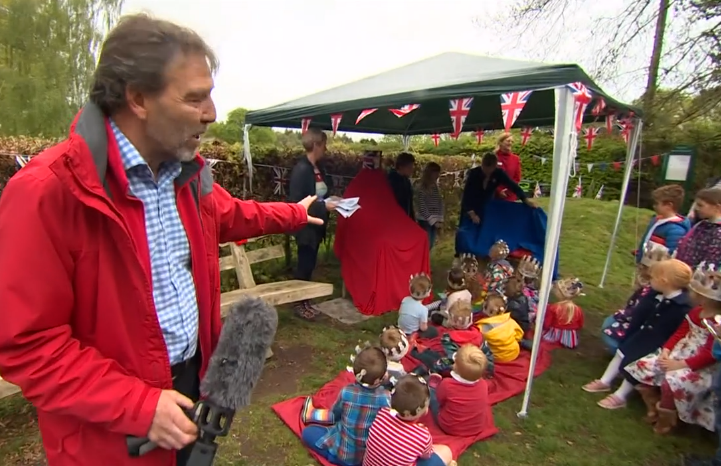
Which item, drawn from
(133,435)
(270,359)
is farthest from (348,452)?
(133,435)

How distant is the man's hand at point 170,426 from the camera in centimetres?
103

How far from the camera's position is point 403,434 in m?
2.47

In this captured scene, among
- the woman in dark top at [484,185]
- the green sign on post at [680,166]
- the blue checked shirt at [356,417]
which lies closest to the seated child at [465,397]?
the blue checked shirt at [356,417]

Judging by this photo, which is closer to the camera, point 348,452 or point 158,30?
point 158,30

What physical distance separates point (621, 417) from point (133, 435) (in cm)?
360

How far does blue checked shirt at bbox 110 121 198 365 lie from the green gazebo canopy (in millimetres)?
2959

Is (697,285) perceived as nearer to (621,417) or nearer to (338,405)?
(621,417)

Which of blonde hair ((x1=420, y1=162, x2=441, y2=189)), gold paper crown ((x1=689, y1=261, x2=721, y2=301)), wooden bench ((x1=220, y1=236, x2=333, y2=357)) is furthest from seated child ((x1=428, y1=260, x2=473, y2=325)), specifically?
blonde hair ((x1=420, y1=162, x2=441, y2=189))

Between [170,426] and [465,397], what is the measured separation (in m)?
2.40

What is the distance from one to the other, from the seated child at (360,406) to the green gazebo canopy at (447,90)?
2.28 metres

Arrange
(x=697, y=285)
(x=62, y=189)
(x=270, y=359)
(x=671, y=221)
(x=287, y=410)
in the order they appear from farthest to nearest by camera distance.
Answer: (x=671, y=221) < (x=270, y=359) < (x=287, y=410) < (x=697, y=285) < (x=62, y=189)

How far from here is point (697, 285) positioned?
296 cm

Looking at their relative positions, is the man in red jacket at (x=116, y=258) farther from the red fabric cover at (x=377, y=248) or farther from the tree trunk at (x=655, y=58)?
the tree trunk at (x=655, y=58)

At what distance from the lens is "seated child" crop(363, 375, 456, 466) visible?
96.7 inches
